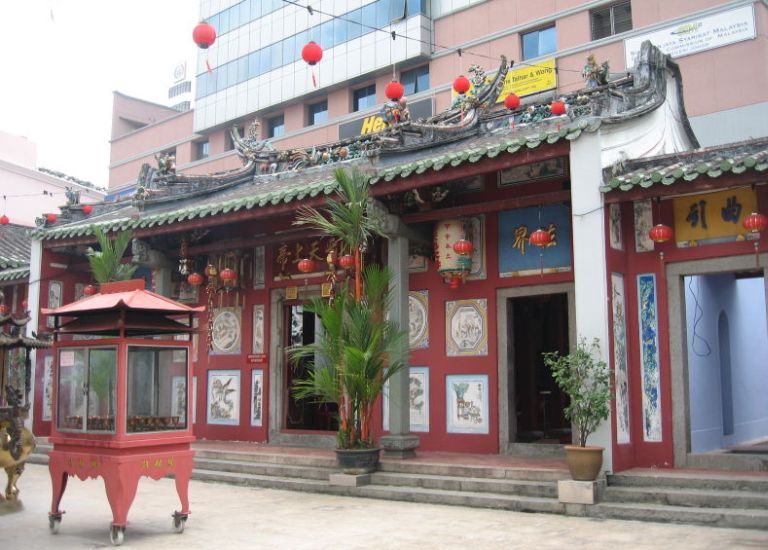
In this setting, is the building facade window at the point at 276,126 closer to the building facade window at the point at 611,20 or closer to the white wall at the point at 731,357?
the building facade window at the point at 611,20

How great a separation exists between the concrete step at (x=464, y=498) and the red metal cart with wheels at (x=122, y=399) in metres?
2.25

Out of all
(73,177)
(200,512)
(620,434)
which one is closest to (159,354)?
(200,512)

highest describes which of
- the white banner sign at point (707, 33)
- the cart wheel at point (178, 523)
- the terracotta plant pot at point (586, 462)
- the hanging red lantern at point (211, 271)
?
the white banner sign at point (707, 33)

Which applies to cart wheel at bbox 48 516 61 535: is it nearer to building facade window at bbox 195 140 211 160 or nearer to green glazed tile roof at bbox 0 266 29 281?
green glazed tile roof at bbox 0 266 29 281

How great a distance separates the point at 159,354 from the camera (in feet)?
22.6

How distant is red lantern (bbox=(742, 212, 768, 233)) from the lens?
7492 millimetres

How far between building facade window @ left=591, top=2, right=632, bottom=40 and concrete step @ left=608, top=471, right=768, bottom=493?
57.5 feet

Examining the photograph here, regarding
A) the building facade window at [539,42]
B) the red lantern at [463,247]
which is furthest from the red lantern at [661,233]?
the building facade window at [539,42]

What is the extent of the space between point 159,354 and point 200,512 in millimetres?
1642

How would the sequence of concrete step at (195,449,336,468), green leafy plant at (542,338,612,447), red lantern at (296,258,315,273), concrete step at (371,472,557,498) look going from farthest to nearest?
1. red lantern at (296,258,315,273)
2. concrete step at (195,449,336,468)
3. concrete step at (371,472,557,498)
4. green leafy plant at (542,338,612,447)

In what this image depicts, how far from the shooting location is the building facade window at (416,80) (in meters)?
27.7

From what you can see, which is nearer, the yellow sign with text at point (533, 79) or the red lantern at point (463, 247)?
the red lantern at point (463, 247)

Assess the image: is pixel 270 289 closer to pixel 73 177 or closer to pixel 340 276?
pixel 340 276

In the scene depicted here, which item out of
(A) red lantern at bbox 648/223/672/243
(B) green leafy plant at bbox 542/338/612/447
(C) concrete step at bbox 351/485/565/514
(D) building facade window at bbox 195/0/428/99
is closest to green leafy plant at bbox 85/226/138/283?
(C) concrete step at bbox 351/485/565/514
